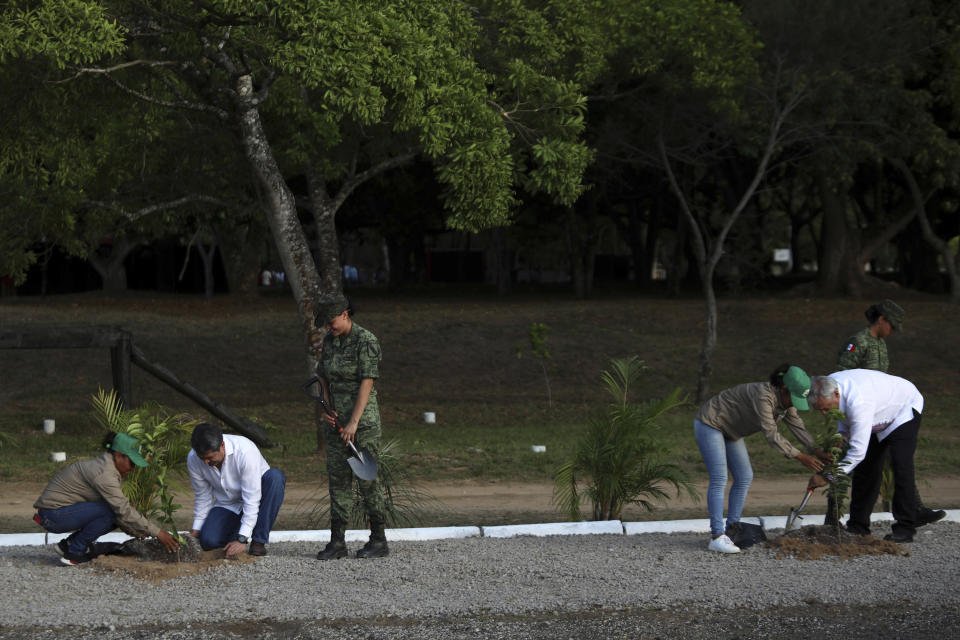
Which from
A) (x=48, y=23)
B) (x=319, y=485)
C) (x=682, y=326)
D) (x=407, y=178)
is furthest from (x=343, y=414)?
(x=407, y=178)

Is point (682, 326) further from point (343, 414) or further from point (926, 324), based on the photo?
point (343, 414)

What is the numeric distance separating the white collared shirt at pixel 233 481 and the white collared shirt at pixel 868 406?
3800 mm

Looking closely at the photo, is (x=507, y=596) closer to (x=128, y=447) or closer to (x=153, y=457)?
(x=128, y=447)

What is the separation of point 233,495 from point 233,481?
0.16 metres

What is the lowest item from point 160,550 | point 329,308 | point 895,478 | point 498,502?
point 498,502

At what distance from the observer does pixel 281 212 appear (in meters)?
13.2

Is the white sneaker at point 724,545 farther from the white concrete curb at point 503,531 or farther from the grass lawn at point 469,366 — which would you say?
the grass lawn at point 469,366

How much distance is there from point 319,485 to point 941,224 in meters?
30.1

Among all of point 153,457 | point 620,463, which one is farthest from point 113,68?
point 620,463

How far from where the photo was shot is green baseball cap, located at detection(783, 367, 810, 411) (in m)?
7.08

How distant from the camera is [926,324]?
2456cm

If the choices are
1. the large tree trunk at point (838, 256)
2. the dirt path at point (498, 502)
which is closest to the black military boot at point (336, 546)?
the dirt path at point (498, 502)

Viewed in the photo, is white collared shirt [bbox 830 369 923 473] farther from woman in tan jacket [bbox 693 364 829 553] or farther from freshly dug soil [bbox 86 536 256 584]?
freshly dug soil [bbox 86 536 256 584]

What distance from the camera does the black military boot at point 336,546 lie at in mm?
7465
